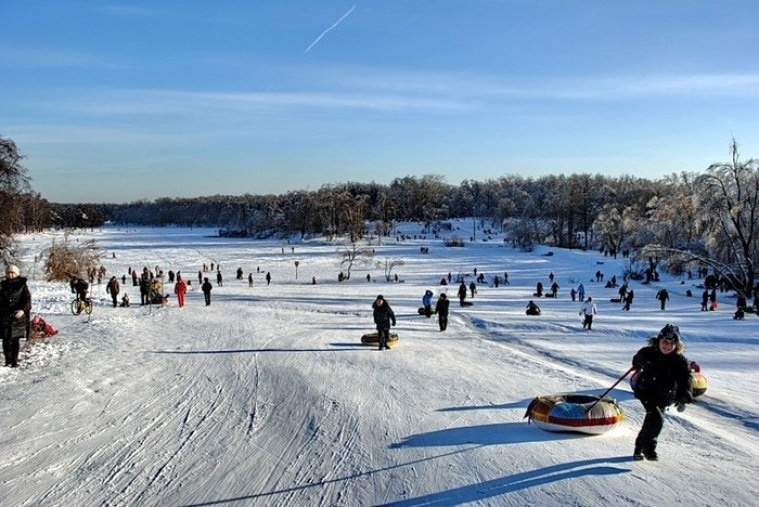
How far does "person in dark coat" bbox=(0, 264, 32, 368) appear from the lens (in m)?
10.3

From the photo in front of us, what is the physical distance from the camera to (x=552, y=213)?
89.3 m

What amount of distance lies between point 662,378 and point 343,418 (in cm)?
447

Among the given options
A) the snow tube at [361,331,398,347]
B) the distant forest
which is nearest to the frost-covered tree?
the distant forest

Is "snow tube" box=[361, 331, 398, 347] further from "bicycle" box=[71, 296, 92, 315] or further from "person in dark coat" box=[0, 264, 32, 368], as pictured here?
"bicycle" box=[71, 296, 92, 315]

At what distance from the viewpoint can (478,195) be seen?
487 feet

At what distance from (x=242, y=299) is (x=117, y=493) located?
21867 millimetres

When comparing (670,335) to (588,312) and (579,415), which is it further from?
(588,312)

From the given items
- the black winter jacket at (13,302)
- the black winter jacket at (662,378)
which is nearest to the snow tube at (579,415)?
the black winter jacket at (662,378)

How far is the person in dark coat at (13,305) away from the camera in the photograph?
1030cm

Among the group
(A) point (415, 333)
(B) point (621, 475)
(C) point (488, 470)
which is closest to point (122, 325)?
(A) point (415, 333)

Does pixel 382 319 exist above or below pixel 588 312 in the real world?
above

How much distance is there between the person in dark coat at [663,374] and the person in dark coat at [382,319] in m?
8.30

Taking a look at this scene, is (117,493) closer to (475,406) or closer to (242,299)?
(475,406)

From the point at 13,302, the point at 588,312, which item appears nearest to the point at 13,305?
the point at 13,302
